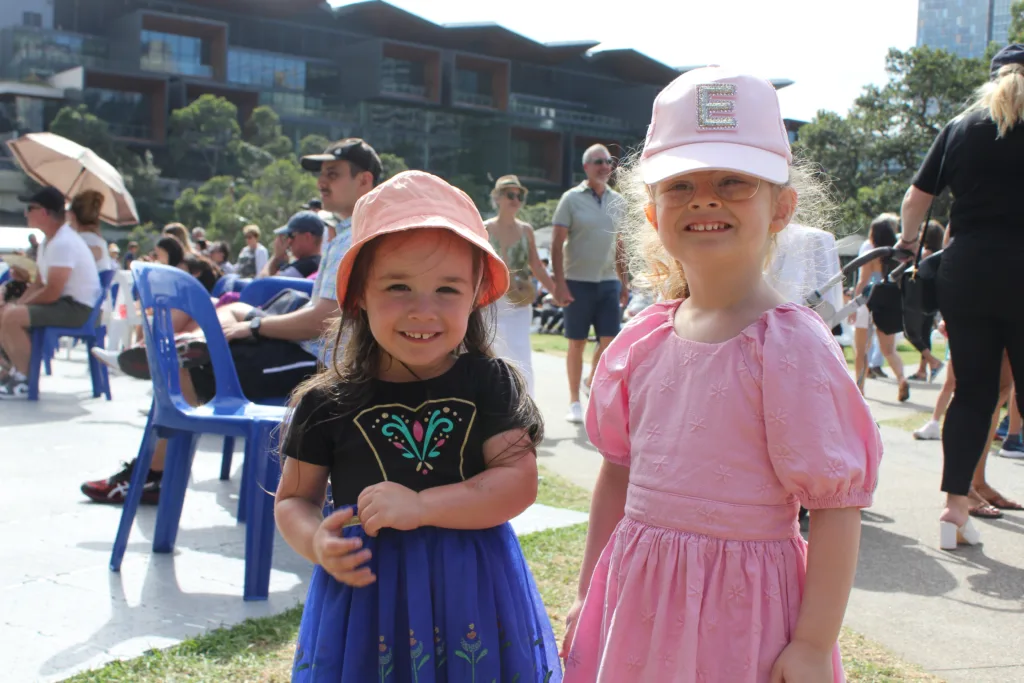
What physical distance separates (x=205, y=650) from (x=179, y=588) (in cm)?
68

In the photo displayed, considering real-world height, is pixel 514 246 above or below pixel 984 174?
below

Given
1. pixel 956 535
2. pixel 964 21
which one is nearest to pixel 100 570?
pixel 956 535

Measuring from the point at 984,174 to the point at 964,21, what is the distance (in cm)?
1385

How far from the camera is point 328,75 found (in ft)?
226

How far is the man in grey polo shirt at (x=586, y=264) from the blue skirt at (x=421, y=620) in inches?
228

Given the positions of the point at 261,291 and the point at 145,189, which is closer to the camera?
the point at 261,291

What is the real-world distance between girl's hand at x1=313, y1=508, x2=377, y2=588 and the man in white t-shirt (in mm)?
7369

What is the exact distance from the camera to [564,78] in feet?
264

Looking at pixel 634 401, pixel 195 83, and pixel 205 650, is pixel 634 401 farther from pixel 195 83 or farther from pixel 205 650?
pixel 195 83

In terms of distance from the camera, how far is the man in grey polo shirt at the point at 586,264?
7.64 m

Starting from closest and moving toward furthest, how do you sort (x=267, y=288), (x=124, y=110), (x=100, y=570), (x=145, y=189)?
(x=100, y=570) → (x=267, y=288) → (x=145, y=189) → (x=124, y=110)

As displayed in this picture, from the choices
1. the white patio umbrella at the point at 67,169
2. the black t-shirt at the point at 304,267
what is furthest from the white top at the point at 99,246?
the black t-shirt at the point at 304,267

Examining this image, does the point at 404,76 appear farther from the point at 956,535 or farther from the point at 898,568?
the point at 898,568

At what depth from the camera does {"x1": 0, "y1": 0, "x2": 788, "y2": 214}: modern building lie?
200ft
